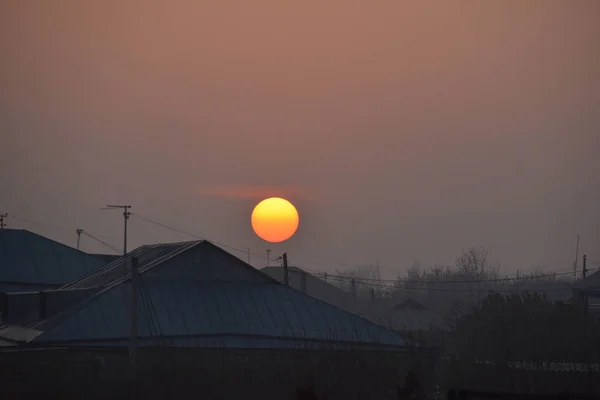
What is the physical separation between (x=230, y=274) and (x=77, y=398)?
52.0 ft

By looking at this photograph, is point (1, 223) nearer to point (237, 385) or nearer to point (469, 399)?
point (237, 385)

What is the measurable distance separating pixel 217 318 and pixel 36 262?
82.1 feet

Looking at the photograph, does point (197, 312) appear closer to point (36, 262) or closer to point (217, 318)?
point (217, 318)

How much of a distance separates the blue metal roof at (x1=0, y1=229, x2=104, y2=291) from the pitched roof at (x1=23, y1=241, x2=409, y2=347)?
16.0m

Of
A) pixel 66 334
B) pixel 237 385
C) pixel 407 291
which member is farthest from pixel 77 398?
pixel 407 291

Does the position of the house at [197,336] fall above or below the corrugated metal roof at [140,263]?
below

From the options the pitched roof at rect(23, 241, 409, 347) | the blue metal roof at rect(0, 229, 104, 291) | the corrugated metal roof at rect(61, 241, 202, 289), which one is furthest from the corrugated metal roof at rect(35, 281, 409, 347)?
the blue metal roof at rect(0, 229, 104, 291)

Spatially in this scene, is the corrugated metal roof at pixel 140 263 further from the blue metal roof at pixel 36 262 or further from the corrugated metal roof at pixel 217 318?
the blue metal roof at pixel 36 262

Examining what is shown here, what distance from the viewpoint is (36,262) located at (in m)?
58.2

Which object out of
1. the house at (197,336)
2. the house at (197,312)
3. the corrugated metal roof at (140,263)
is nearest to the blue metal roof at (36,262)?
the corrugated metal roof at (140,263)

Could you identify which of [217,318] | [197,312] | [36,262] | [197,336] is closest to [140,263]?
[197,312]

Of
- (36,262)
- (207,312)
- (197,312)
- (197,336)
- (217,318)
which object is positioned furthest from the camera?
(36,262)

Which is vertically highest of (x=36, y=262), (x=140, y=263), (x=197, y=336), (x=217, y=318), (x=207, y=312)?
(x=36, y=262)

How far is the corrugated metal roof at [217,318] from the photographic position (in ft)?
114
